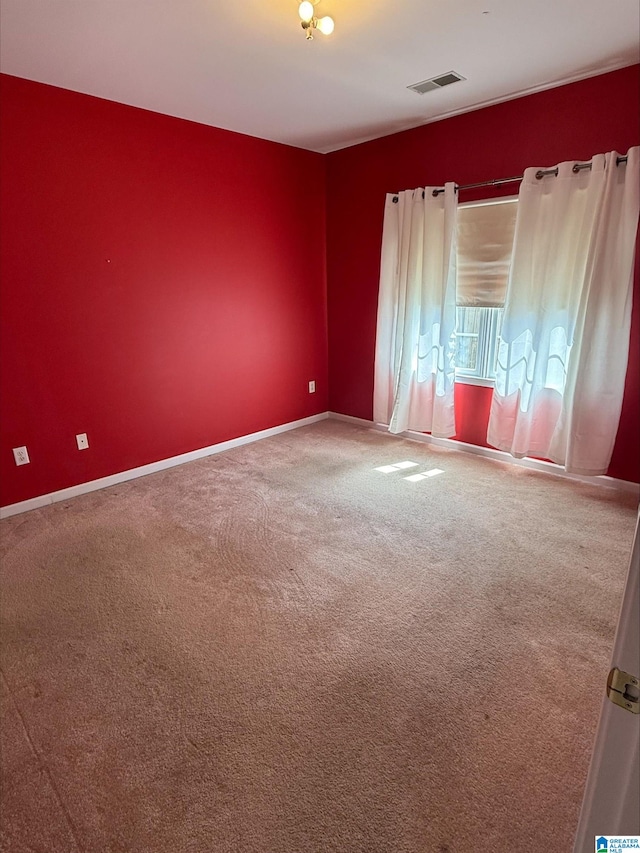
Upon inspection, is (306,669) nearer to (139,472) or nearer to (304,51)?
(139,472)

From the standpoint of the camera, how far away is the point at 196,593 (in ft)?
7.29

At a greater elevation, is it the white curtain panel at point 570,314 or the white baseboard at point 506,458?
the white curtain panel at point 570,314

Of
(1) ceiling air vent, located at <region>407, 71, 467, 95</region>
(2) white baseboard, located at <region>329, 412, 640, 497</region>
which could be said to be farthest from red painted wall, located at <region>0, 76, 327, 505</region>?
(1) ceiling air vent, located at <region>407, 71, 467, 95</region>

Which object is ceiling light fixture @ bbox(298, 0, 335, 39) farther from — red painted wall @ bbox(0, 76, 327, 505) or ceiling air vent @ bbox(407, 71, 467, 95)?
red painted wall @ bbox(0, 76, 327, 505)

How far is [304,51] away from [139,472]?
9.47ft

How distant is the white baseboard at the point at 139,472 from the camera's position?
3.08 m

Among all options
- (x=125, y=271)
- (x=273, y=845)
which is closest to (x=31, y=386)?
(x=125, y=271)

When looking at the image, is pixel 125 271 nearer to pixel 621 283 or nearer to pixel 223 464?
pixel 223 464

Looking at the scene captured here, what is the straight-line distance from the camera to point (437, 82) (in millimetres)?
2861

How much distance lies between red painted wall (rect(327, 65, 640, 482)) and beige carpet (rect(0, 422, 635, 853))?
975 millimetres

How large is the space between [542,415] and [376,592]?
6.41ft

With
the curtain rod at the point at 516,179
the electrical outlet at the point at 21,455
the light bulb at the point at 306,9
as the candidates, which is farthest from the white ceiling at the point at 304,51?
the electrical outlet at the point at 21,455

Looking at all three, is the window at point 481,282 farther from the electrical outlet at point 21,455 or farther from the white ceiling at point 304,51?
the electrical outlet at point 21,455

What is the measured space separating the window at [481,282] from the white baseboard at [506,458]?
565 mm
